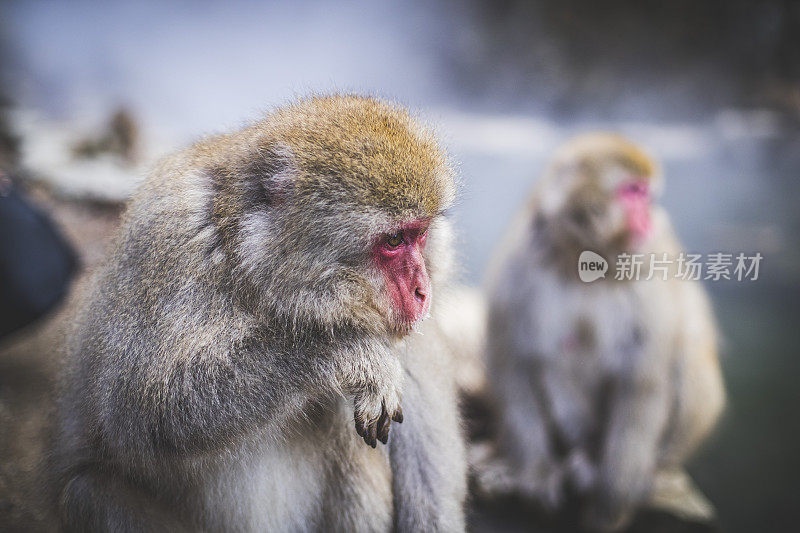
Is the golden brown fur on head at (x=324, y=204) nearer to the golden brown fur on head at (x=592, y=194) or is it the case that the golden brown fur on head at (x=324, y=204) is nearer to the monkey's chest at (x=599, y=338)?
the golden brown fur on head at (x=592, y=194)

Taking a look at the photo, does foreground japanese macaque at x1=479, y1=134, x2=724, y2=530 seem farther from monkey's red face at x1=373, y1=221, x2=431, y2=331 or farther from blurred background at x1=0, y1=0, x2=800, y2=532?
monkey's red face at x1=373, y1=221, x2=431, y2=331

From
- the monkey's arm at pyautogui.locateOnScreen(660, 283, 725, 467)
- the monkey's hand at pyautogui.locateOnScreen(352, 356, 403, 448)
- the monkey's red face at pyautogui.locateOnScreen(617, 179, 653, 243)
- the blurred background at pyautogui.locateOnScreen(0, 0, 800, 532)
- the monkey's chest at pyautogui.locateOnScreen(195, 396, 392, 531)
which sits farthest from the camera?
the blurred background at pyautogui.locateOnScreen(0, 0, 800, 532)

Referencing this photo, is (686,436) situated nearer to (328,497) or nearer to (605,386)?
(605,386)

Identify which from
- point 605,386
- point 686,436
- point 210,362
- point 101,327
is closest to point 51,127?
point 101,327

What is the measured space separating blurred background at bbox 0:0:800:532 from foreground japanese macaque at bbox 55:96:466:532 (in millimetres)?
1768

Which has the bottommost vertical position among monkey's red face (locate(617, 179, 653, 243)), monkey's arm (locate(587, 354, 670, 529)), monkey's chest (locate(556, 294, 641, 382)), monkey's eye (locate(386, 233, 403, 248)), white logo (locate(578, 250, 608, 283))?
monkey's arm (locate(587, 354, 670, 529))

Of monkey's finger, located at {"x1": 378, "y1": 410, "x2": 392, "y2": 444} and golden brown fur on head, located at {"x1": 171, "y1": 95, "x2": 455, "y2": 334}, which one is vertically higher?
golden brown fur on head, located at {"x1": 171, "y1": 95, "x2": 455, "y2": 334}

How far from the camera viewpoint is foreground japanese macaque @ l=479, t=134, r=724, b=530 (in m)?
3.07

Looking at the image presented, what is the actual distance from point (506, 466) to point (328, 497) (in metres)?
1.83

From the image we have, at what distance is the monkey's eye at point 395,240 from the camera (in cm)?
145

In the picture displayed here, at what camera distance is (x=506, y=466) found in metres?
3.35

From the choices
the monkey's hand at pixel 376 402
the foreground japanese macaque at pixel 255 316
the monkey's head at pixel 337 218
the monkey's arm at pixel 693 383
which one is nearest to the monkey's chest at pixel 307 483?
the foreground japanese macaque at pixel 255 316

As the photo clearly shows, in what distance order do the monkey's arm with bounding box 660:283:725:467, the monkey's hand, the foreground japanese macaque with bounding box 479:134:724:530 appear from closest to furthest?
the monkey's hand → the foreground japanese macaque with bounding box 479:134:724:530 → the monkey's arm with bounding box 660:283:725:467

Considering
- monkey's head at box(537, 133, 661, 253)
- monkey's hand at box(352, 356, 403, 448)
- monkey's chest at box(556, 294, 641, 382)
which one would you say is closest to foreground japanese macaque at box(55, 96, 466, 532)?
monkey's hand at box(352, 356, 403, 448)
